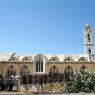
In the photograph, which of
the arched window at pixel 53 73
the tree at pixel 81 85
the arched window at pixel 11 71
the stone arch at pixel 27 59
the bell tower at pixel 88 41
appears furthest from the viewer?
the bell tower at pixel 88 41

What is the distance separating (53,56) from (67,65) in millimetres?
6411

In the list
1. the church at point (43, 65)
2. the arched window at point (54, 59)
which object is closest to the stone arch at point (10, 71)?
the church at point (43, 65)

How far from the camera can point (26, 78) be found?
2963 inches

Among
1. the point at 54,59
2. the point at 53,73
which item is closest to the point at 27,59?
the point at 54,59

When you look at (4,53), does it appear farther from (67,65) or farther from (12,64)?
(67,65)

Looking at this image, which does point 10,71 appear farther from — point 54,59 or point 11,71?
point 54,59

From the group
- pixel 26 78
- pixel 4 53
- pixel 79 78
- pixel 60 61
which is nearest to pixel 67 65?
pixel 60 61

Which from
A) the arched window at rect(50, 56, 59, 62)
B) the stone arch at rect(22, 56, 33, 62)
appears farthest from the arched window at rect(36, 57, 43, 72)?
the arched window at rect(50, 56, 59, 62)

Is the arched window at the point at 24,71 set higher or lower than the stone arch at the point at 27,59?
lower

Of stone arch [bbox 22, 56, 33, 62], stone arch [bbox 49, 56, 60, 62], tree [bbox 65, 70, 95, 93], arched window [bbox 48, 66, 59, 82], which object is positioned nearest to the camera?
tree [bbox 65, 70, 95, 93]

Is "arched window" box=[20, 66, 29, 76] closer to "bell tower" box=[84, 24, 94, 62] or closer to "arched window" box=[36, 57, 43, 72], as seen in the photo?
"arched window" box=[36, 57, 43, 72]

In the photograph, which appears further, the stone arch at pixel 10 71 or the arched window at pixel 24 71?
the arched window at pixel 24 71

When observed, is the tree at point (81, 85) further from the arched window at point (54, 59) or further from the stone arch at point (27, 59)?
the stone arch at point (27, 59)

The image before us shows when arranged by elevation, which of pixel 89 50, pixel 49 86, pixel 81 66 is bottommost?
pixel 49 86
